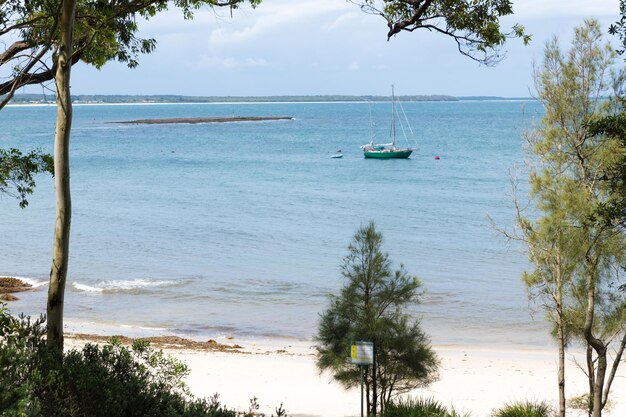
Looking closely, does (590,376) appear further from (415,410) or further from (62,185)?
(62,185)

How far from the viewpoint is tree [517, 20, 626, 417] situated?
494 inches

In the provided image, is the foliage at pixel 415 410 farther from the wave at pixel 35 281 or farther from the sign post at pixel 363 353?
the wave at pixel 35 281

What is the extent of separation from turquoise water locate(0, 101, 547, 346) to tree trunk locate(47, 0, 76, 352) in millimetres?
9338

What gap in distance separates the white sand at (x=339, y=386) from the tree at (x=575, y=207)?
2978 mm

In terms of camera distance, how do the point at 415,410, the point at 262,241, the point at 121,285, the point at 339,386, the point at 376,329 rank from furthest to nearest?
the point at 262,241 < the point at 121,285 < the point at 339,386 < the point at 376,329 < the point at 415,410

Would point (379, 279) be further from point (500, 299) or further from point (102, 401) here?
point (500, 299)

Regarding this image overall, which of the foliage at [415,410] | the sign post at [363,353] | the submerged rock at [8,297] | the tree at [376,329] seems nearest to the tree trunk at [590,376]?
the tree at [376,329]

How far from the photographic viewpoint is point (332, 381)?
15.3 metres

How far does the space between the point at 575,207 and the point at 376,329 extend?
11.7 feet

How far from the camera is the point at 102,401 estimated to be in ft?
18.2

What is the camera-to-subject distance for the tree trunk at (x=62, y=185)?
789 cm

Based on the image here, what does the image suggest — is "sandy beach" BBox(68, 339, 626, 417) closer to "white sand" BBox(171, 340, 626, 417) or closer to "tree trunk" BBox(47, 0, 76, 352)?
"white sand" BBox(171, 340, 626, 417)

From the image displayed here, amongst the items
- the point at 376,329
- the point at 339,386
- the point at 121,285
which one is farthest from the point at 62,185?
the point at 121,285

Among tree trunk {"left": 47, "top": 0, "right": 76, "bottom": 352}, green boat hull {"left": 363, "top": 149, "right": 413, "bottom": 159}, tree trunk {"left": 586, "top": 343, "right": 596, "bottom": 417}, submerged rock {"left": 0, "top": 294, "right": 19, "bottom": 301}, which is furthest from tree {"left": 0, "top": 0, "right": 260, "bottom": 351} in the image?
green boat hull {"left": 363, "top": 149, "right": 413, "bottom": 159}
